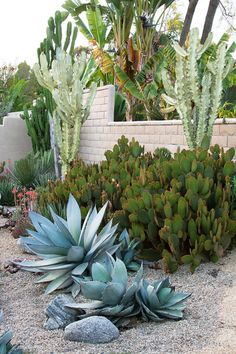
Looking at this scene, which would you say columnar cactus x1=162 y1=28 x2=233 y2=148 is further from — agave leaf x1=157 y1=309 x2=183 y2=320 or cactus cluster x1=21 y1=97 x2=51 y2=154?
cactus cluster x1=21 y1=97 x2=51 y2=154

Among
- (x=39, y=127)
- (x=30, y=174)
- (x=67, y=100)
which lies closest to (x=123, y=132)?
(x=67, y=100)

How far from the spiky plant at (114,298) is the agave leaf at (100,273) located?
0.07 meters

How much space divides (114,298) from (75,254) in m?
1.10

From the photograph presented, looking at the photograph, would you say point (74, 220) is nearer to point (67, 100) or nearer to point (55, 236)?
point (55, 236)

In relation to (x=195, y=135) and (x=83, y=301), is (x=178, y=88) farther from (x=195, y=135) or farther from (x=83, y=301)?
(x=83, y=301)

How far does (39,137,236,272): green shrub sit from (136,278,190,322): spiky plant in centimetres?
97

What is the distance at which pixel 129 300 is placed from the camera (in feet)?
15.8

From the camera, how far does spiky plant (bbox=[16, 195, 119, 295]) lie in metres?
5.74

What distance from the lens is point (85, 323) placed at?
14.4 feet

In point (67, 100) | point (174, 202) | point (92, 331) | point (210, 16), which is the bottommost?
point (92, 331)

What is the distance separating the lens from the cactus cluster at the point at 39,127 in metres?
15.0

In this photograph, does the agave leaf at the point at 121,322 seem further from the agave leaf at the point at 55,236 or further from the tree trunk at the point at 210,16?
the tree trunk at the point at 210,16

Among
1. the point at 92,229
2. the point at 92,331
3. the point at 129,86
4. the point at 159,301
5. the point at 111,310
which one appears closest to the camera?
the point at 92,331

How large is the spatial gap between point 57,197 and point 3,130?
29.5 ft
